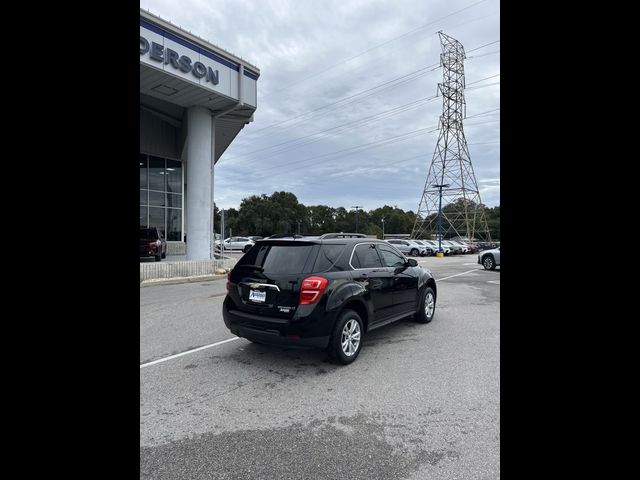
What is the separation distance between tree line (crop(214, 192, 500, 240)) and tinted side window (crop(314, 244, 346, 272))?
48.5 metres

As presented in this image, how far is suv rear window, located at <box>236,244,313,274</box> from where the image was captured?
4660 mm

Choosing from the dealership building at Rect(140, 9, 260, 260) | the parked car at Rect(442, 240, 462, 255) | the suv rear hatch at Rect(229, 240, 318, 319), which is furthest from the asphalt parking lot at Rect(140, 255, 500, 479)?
the parked car at Rect(442, 240, 462, 255)

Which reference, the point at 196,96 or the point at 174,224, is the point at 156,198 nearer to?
the point at 174,224

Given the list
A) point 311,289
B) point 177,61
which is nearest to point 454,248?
point 177,61

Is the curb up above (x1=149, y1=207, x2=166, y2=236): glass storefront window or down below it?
below

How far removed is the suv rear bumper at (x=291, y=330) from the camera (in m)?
4.30

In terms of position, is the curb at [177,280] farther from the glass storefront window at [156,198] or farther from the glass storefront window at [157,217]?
the glass storefront window at [156,198]

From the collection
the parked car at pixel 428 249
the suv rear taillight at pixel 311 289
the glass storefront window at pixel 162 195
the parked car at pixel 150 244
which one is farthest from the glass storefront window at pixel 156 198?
the parked car at pixel 428 249

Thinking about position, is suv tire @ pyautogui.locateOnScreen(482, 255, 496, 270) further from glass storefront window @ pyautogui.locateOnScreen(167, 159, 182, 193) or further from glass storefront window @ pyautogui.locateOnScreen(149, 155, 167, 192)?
glass storefront window @ pyautogui.locateOnScreen(149, 155, 167, 192)

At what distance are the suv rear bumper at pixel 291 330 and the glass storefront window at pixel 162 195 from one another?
65.6ft
